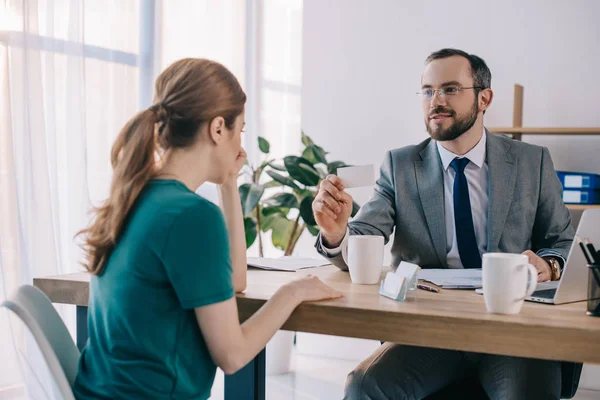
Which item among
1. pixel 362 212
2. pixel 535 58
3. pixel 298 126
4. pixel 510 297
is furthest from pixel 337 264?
pixel 298 126

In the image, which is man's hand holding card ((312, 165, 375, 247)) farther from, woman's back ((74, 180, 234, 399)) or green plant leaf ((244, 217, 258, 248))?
green plant leaf ((244, 217, 258, 248))

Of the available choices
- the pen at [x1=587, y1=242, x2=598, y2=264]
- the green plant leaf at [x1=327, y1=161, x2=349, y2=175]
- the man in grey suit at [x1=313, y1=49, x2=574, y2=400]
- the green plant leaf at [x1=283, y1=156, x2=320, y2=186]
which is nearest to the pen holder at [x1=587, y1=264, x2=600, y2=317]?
the pen at [x1=587, y1=242, x2=598, y2=264]

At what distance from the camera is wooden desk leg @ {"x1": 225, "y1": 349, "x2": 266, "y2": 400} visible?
59.3 inches

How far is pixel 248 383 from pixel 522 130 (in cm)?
228

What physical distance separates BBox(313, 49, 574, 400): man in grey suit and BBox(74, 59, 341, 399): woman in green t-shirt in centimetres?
50

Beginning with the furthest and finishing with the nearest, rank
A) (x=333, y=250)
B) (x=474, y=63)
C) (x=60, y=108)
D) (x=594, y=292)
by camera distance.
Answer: (x=60, y=108), (x=474, y=63), (x=333, y=250), (x=594, y=292)

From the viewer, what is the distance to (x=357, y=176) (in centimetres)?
159

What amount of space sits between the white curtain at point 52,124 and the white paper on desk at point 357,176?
5.17 feet

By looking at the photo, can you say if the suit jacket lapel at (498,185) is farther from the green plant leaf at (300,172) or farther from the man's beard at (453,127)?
the green plant leaf at (300,172)

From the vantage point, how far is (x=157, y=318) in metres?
1.14

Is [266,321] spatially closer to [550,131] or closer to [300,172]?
[300,172]

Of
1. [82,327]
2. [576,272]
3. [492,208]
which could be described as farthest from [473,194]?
[82,327]

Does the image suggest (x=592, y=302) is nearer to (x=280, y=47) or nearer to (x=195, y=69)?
(x=195, y=69)

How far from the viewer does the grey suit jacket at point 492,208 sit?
6.43 feet
